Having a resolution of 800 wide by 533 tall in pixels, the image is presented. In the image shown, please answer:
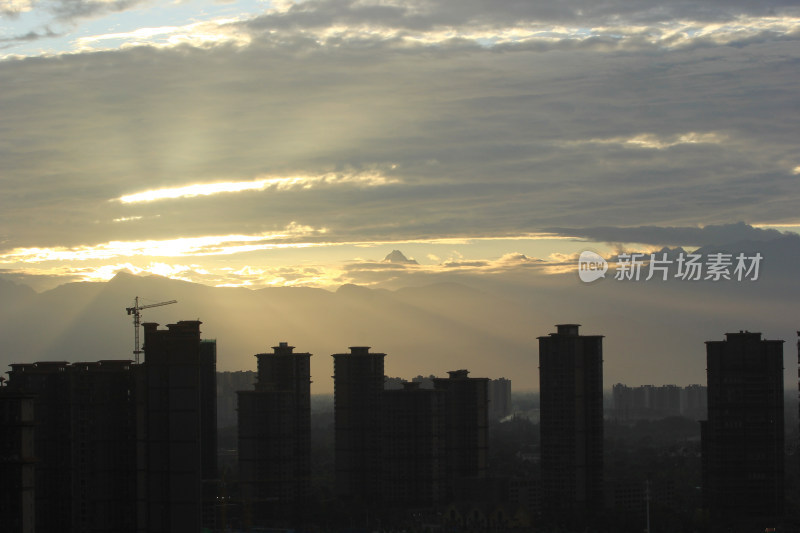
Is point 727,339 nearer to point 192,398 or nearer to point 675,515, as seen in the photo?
point 675,515

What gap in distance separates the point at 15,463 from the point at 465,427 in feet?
364

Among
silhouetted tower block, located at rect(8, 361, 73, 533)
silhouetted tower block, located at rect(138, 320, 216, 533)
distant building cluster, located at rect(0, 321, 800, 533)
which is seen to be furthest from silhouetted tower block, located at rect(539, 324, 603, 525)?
silhouetted tower block, located at rect(138, 320, 216, 533)

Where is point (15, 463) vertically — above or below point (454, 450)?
above

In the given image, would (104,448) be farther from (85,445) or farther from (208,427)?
(208,427)

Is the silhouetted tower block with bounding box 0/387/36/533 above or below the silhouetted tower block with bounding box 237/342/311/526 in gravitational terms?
above

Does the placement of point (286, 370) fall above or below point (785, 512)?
above

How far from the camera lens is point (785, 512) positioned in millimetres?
131250

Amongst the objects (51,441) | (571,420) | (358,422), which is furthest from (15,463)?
(358,422)

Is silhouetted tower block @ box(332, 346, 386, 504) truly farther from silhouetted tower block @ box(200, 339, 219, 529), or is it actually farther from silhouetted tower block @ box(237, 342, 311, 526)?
silhouetted tower block @ box(200, 339, 219, 529)

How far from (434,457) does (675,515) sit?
2906cm

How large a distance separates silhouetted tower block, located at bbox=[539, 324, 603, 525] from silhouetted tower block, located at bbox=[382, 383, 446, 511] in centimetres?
1340

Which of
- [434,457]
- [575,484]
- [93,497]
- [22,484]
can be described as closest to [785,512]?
[575,484]

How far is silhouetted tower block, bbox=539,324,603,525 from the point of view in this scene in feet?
444

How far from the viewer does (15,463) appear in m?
44.7
